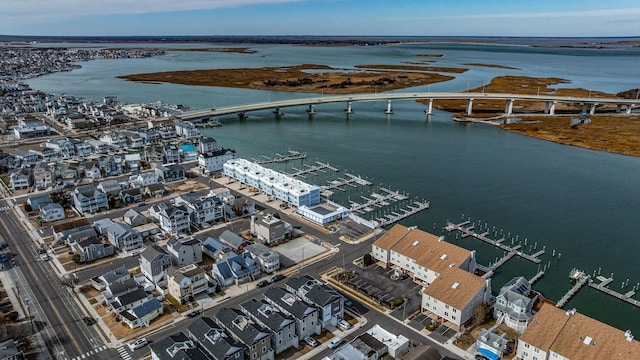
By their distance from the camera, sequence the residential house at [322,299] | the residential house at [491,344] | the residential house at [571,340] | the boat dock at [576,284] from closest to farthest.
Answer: the residential house at [571,340], the residential house at [491,344], the residential house at [322,299], the boat dock at [576,284]

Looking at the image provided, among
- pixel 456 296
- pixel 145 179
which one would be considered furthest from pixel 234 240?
pixel 145 179

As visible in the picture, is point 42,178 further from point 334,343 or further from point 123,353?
point 334,343

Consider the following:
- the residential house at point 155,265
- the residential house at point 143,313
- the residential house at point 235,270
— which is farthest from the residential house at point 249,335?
the residential house at point 155,265

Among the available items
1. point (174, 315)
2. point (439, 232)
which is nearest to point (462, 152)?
point (439, 232)

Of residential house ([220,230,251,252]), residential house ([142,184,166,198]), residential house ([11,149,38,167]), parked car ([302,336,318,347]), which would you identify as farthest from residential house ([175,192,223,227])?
residential house ([11,149,38,167])

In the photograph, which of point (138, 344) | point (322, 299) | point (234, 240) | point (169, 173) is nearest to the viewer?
point (138, 344)

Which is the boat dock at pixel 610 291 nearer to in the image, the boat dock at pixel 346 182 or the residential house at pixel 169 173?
the boat dock at pixel 346 182

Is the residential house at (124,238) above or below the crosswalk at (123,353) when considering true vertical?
above
